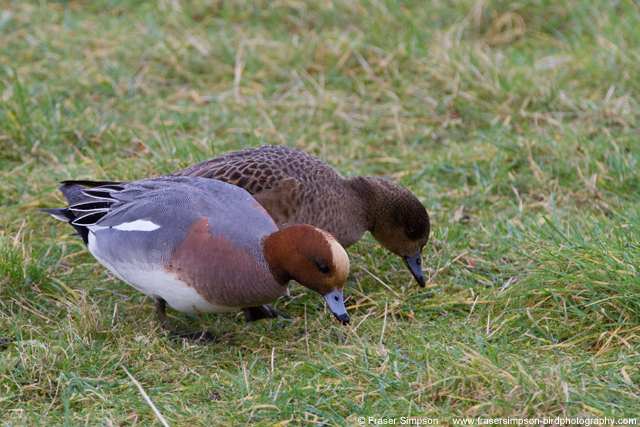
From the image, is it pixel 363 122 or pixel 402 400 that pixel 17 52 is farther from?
pixel 402 400

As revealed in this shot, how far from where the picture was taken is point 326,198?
376 cm

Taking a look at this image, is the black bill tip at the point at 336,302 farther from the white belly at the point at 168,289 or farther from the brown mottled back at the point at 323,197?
the brown mottled back at the point at 323,197

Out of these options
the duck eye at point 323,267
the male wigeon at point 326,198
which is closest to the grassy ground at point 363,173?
the male wigeon at point 326,198

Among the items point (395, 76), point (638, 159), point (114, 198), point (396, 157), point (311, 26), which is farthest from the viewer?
point (311, 26)

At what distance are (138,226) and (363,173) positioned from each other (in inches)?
73.3

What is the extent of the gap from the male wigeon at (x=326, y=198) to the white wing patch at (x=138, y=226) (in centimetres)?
51

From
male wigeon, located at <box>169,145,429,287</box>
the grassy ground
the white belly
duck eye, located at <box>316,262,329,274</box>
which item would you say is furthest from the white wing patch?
duck eye, located at <box>316,262,329,274</box>

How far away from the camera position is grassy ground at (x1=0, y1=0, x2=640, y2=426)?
2826 millimetres

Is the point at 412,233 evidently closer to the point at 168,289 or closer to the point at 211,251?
the point at 211,251

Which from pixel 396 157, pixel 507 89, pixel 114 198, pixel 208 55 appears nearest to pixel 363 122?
pixel 396 157

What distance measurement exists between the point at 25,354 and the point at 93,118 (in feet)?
8.06

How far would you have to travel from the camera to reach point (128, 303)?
3.65 meters

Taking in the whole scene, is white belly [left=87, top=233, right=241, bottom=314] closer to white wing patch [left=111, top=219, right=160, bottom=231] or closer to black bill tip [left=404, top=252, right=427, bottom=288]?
white wing patch [left=111, top=219, right=160, bottom=231]

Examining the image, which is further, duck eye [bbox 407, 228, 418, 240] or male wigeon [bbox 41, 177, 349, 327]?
duck eye [bbox 407, 228, 418, 240]
